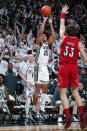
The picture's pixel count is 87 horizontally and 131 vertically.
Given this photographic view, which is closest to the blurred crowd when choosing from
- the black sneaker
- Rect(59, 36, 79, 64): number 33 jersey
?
the black sneaker

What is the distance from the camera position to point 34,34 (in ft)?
60.6

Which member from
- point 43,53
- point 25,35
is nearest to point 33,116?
point 43,53

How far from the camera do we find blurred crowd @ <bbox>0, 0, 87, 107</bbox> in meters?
12.0

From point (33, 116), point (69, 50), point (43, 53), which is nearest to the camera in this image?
point (69, 50)

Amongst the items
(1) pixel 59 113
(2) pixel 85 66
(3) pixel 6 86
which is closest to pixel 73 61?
(1) pixel 59 113

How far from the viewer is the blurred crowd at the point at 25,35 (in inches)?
473

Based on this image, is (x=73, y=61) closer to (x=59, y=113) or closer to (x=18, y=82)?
(x=59, y=113)

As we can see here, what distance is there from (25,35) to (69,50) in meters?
9.54

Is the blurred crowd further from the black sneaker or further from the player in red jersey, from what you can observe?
the player in red jersey

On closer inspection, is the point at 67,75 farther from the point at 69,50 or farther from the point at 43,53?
the point at 43,53

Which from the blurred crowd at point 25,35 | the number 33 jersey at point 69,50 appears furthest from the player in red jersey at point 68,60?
the blurred crowd at point 25,35

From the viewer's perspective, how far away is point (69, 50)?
748 cm

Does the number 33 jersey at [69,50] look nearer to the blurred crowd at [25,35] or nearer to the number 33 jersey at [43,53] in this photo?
the number 33 jersey at [43,53]

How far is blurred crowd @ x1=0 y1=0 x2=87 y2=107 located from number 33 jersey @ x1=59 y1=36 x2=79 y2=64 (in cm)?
395
